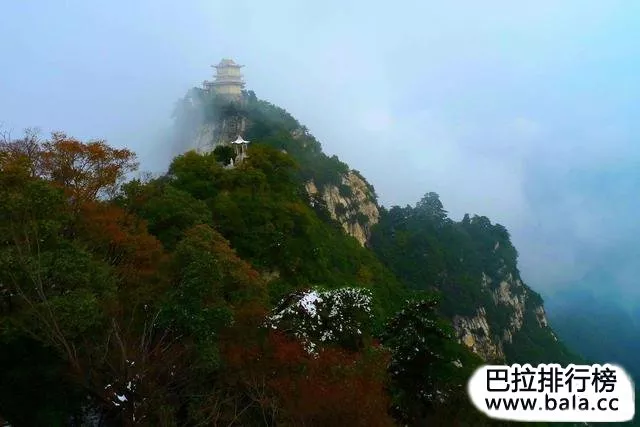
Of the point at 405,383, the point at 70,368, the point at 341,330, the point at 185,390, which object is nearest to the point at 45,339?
the point at 70,368

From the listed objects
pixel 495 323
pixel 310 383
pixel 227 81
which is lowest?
pixel 310 383

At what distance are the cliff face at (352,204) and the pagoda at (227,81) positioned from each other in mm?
16798

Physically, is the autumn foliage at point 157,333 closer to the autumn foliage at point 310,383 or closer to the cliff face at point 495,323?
the autumn foliage at point 310,383

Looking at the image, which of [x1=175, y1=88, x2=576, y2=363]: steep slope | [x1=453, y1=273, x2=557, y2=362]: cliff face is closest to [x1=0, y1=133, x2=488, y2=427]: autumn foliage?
[x1=175, y1=88, x2=576, y2=363]: steep slope

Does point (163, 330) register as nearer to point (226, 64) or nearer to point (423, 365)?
point (423, 365)

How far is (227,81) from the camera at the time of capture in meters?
70.7

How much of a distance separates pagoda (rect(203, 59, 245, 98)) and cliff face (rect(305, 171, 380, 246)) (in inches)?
661

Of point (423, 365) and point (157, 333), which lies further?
point (423, 365)

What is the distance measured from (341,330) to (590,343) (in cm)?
8138

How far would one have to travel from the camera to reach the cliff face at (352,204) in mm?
56391

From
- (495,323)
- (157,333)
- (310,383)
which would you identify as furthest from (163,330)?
(495,323)

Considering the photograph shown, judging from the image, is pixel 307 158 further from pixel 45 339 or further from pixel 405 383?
pixel 45 339

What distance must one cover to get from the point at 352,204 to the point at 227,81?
832 inches

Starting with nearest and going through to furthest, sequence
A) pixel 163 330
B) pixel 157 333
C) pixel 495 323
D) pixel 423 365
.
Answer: pixel 163 330, pixel 157 333, pixel 423 365, pixel 495 323
